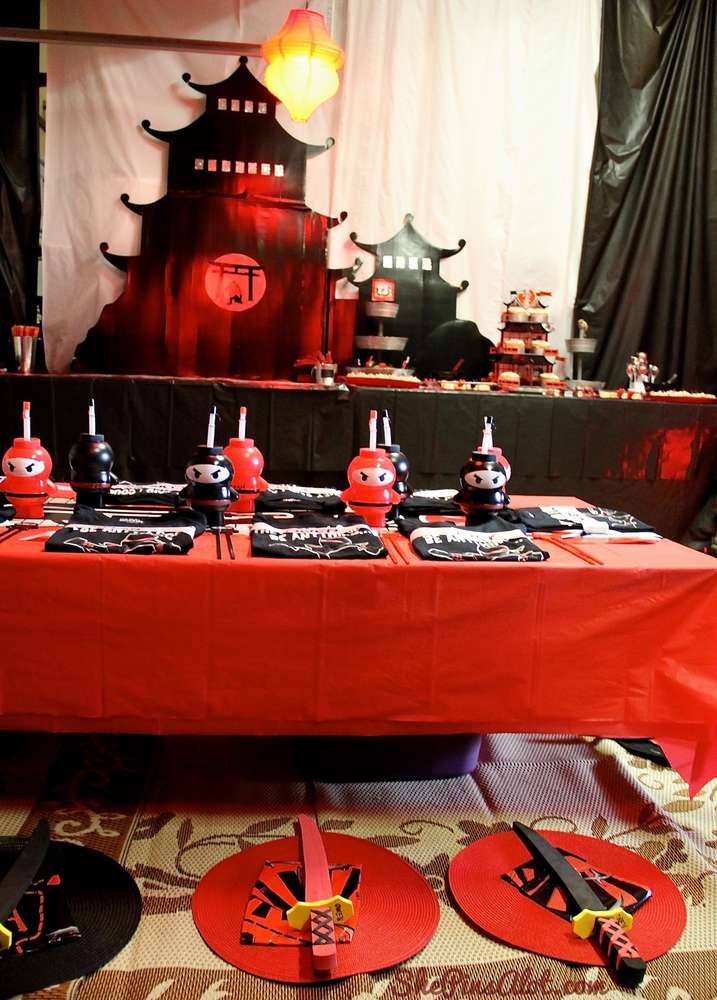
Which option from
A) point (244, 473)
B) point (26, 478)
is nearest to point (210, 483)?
point (244, 473)

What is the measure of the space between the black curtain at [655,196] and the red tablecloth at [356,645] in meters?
4.06

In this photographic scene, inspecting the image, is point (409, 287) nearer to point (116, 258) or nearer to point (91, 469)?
point (116, 258)

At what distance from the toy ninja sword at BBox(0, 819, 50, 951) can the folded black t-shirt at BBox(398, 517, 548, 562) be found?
2.97 ft

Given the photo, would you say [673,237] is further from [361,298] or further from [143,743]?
[143,743]

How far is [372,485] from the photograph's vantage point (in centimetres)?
209

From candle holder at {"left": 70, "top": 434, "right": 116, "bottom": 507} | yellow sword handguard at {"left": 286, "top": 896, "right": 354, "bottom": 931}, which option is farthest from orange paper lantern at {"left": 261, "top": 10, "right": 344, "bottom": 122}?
yellow sword handguard at {"left": 286, "top": 896, "right": 354, "bottom": 931}

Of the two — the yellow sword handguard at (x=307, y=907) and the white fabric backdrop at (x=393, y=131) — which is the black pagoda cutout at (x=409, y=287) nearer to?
the white fabric backdrop at (x=393, y=131)

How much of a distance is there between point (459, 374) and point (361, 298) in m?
0.78

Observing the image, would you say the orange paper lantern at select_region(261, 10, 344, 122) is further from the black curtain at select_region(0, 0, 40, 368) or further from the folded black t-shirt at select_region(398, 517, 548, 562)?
the folded black t-shirt at select_region(398, 517, 548, 562)

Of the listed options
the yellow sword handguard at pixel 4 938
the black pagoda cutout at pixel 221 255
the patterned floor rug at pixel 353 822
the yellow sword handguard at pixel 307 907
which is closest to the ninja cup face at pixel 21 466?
the patterned floor rug at pixel 353 822

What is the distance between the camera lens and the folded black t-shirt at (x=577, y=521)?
215 cm

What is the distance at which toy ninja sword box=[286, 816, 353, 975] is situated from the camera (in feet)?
4.67

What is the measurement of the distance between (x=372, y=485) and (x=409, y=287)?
3654mm

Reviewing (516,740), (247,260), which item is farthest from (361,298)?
(516,740)
